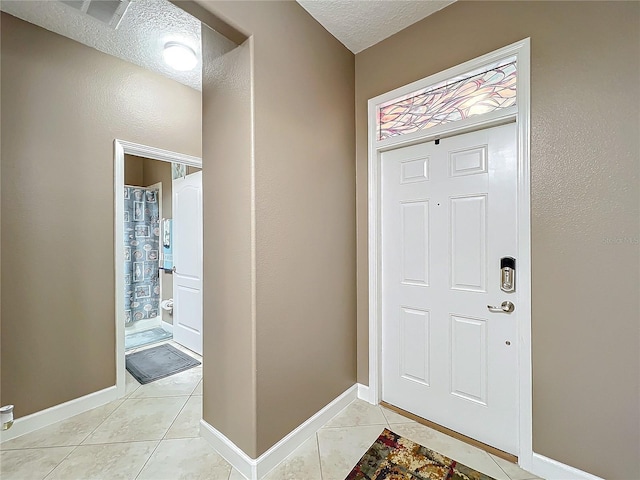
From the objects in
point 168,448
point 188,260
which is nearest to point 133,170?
point 188,260

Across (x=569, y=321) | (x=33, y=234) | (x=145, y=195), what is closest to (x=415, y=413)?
(x=569, y=321)

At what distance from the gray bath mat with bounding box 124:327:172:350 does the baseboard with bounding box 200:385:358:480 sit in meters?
2.17

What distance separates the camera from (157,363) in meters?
2.91

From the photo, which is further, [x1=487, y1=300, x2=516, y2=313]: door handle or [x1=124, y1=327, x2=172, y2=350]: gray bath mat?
[x1=124, y1=327, x2=172, y2=350]: gray bath mat

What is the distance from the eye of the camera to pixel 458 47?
1.78m

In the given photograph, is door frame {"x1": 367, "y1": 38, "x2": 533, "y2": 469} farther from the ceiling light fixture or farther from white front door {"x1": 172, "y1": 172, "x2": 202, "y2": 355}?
white front door {"x1": 172, "y1": 172, "x2": 202, "y2": 355}

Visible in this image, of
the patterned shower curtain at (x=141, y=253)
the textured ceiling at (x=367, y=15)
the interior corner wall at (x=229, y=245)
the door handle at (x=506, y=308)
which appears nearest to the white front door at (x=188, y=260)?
the patterned shower curtain at (x=141, y=253)

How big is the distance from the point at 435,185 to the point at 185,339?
317 cm

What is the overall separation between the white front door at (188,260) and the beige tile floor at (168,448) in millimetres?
1078

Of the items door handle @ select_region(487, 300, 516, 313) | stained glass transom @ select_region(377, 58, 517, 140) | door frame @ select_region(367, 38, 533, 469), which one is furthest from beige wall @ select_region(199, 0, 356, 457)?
door handle @ select_region(487, 300, 516, 313)

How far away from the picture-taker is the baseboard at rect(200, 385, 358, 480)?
1.51 m

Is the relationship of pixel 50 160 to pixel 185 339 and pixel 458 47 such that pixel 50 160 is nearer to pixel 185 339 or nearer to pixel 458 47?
pixel 185 339

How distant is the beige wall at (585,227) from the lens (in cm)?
129

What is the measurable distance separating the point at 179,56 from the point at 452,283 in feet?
8.76
